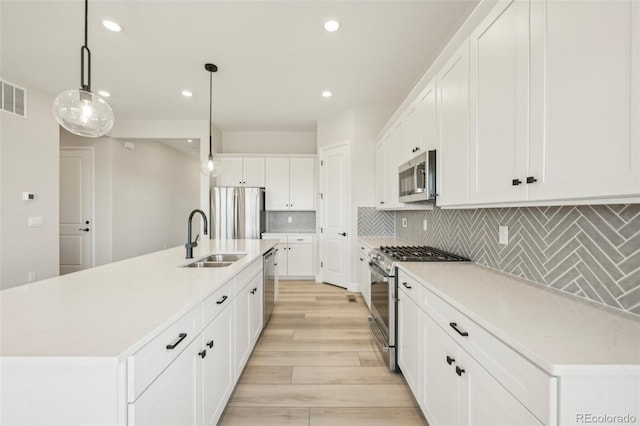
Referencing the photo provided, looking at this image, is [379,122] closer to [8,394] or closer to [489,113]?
[489,113]

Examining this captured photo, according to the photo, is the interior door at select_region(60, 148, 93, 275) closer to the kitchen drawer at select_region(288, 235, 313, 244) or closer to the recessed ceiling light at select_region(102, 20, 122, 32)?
the recessed ceiling light at select_region(102, 20, 122, 32)

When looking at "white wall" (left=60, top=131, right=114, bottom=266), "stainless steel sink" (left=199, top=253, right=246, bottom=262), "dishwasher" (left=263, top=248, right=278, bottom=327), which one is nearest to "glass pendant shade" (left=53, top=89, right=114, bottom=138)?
"stainless steel sink" (left=199, top=253, right=246, bottom=262)

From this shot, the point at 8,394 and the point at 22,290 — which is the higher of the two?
the point at 22,290

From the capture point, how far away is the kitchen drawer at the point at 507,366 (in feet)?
2.20

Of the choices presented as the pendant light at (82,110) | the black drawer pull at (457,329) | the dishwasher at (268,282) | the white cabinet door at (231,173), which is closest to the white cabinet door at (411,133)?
the black drawer pull at (457,329)

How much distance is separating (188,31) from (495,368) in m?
3.29

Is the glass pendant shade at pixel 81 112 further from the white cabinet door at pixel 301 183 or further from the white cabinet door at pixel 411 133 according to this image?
the white cabinet door at pixel 301 183

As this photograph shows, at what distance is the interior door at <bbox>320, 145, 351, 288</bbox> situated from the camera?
14.1ft

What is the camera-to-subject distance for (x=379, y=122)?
4219mm

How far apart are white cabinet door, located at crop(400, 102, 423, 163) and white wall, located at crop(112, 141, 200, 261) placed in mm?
5393

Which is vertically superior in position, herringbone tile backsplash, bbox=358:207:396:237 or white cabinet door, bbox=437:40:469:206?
white cabinet door, bbox=437:40:469:206

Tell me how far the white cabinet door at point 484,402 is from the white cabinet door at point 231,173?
4847mm

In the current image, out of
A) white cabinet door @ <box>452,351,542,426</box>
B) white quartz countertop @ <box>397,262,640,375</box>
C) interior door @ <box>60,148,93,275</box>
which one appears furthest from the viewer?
interior door @ <box>60,148,93,275</box>

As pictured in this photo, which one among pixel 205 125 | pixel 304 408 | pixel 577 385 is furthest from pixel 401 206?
pixel 205 125
